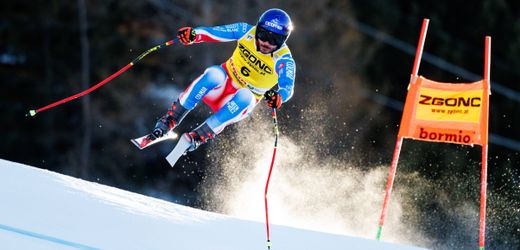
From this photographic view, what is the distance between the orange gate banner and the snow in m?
1.08

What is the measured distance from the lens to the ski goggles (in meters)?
6.44

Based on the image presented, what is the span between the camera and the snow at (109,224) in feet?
16.8

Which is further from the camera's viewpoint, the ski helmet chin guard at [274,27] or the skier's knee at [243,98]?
the skier's knee at [243,98]

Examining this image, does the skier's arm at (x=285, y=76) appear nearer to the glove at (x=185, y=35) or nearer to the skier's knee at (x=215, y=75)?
the skier's knee at (x=215, y=75)

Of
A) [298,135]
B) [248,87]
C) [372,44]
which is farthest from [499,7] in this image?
[248,87]

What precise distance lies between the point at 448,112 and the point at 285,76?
1.57m

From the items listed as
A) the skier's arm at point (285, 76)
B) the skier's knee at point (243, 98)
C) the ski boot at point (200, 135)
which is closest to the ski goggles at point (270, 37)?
the skier's arm at point (285, 76)

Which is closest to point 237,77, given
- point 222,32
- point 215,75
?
point 215,75

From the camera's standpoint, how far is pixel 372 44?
752 inches

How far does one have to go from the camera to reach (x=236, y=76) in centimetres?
678

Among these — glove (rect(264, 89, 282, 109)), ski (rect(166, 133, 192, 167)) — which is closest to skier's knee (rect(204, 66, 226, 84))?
ski (rect(166, 133, 192, 167))

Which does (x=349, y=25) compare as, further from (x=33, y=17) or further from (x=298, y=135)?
(x=33, y=17)

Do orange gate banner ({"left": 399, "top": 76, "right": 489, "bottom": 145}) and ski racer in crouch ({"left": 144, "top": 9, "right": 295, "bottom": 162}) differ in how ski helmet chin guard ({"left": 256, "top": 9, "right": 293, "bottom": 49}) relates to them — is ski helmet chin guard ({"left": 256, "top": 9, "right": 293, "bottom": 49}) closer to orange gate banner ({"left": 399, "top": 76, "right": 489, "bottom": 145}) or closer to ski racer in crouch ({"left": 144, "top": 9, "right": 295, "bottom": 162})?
ski racer in crouch ({"left": 144, "top": 9, "right": 295, "bottom": 162})

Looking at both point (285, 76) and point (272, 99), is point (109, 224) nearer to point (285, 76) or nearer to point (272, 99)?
point (272, 99)
